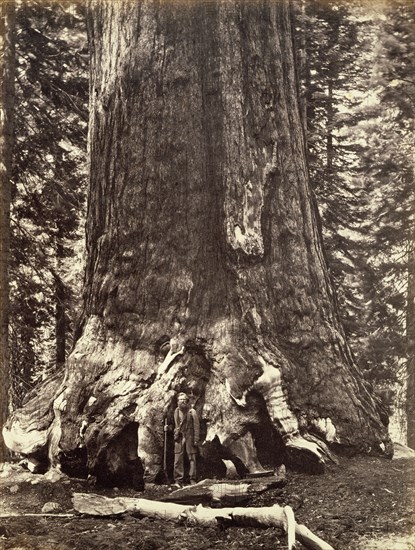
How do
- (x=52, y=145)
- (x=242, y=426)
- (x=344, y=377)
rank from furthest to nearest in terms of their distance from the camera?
1. (x=52, y=145)
2. (x=344, y=377)
3. (x=242, y=426)

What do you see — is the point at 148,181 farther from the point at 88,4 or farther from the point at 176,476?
the point at 176,476

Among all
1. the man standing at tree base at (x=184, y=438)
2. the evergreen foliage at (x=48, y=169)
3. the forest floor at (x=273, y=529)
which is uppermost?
the evergreen foliage at (x=48, y=169)

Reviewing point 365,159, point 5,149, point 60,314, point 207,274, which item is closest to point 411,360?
point 365,159

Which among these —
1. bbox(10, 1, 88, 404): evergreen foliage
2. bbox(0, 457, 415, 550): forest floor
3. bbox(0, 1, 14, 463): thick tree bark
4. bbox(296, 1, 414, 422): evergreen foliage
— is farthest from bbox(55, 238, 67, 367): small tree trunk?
bbox(296, 1, 414, 422): evergreen foliage

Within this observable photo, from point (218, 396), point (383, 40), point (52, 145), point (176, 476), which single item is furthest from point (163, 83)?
point (176, 476)

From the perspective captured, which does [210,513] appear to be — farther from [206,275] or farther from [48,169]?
[48,169]

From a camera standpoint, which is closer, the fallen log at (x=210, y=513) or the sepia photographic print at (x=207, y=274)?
the fallen log at (x=210, y=513)

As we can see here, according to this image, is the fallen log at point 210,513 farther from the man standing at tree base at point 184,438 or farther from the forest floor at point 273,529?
the man standing at tree base at point 184,438

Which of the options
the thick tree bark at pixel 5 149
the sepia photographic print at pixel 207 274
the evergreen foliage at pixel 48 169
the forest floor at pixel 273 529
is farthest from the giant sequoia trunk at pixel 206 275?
the thick tree bark at pixel 5 149
